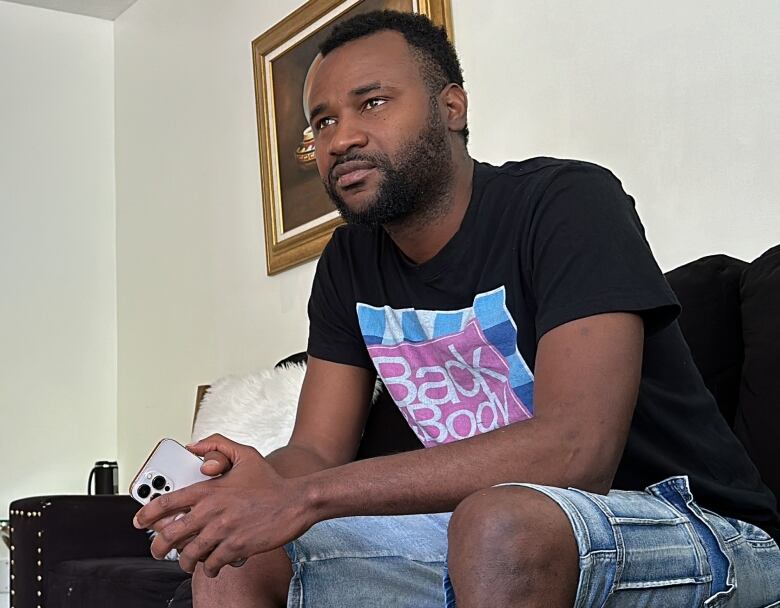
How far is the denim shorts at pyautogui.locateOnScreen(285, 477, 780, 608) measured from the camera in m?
1.07

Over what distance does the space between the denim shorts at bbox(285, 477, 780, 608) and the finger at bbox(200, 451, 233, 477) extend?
13 cm

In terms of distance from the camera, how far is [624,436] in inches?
49.2

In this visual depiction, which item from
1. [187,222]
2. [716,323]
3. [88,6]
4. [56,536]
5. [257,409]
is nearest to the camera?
[716,323]

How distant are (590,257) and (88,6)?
3634 millimetres

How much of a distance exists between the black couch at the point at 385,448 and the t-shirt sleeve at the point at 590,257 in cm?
44

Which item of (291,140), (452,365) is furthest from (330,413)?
(291,140)

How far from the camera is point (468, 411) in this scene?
154 cm

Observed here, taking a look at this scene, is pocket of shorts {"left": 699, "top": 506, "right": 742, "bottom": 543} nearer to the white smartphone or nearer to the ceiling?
the white smartphone

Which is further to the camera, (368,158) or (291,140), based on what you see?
(291,140)

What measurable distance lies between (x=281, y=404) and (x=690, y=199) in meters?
0.98

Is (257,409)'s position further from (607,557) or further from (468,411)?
(607,557)

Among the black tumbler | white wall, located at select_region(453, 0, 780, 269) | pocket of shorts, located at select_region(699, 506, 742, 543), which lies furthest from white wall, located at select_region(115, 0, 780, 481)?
pocket of shorts, located at select_region(699, 506, 742, 543)

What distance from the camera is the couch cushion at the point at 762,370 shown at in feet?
5.46

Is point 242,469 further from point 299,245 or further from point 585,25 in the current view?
point 299,245
